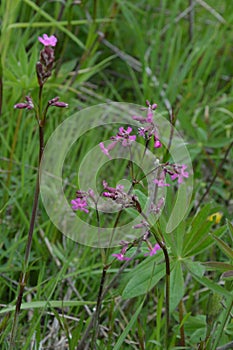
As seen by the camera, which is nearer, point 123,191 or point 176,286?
point 123,191

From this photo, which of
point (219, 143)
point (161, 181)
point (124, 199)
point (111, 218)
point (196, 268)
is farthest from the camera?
point (219, 143)

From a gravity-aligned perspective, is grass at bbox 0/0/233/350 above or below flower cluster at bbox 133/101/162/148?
below

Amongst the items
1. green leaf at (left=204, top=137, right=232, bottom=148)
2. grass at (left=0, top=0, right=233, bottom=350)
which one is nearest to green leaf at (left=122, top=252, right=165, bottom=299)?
grass at (left=0, top=0, right=233, bottom=350)


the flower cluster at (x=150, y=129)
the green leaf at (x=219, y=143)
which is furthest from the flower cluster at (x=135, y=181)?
the green leaf at (x=219, y=143)

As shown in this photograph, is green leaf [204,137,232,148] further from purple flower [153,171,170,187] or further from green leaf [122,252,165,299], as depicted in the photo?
purple flower [153,171,170,187]

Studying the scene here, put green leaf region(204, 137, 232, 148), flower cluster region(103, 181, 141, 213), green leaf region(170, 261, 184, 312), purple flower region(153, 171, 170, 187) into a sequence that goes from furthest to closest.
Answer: green leaf region(204, 137, 232, 148), green leaf region(170, 261, 184, 312), purple flower region(153, 171, 170, 187), flower cluster region(103, 181, 141, 213)

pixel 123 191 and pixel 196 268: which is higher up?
pixel 123 191

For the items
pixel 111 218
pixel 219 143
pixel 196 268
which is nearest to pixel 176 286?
pixel 196 268

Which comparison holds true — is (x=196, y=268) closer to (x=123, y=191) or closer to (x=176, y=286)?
(x=176, y=286)

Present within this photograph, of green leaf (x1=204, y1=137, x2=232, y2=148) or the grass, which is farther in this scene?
green leaf (x1=204, y1=137, x2=232, y2=148)

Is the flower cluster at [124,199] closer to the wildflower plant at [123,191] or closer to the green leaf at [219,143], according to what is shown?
the wildflower plant at [123,191]
